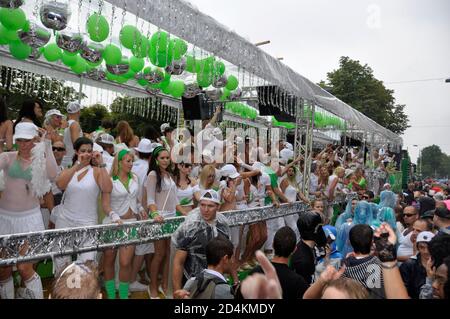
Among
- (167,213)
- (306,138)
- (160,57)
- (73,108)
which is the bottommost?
(167,213)

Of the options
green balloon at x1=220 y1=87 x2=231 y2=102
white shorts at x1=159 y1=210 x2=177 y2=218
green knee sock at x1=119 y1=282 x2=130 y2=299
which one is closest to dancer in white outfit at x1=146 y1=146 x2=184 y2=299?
white shorts at x1=159 y1=210 x2=177 y2=218

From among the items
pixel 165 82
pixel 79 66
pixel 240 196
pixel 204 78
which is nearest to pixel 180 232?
pixel 240 196

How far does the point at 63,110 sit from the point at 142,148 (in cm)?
1443

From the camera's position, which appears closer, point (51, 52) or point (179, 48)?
point (179, 48)

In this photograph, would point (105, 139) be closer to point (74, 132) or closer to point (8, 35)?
point (74, 132)

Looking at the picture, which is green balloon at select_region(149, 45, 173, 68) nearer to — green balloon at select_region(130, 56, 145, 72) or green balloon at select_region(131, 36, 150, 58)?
green balloon at select_region(131, 36, 150, 58)

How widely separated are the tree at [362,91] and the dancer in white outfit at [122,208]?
98.1ft

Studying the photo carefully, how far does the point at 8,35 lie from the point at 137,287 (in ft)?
13.3

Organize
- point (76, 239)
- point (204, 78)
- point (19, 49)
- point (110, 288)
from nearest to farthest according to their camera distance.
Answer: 1. point (76, 239)
2. point (110, 288)
3. point (19, 49)
4. point (204, 78)

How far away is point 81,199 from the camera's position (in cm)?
386

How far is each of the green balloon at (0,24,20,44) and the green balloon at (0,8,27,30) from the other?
490mm

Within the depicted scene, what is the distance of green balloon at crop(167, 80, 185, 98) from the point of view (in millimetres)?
9781

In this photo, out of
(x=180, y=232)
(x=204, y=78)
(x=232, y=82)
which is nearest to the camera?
(x=180, y=232)

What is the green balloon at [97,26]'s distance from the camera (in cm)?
539
